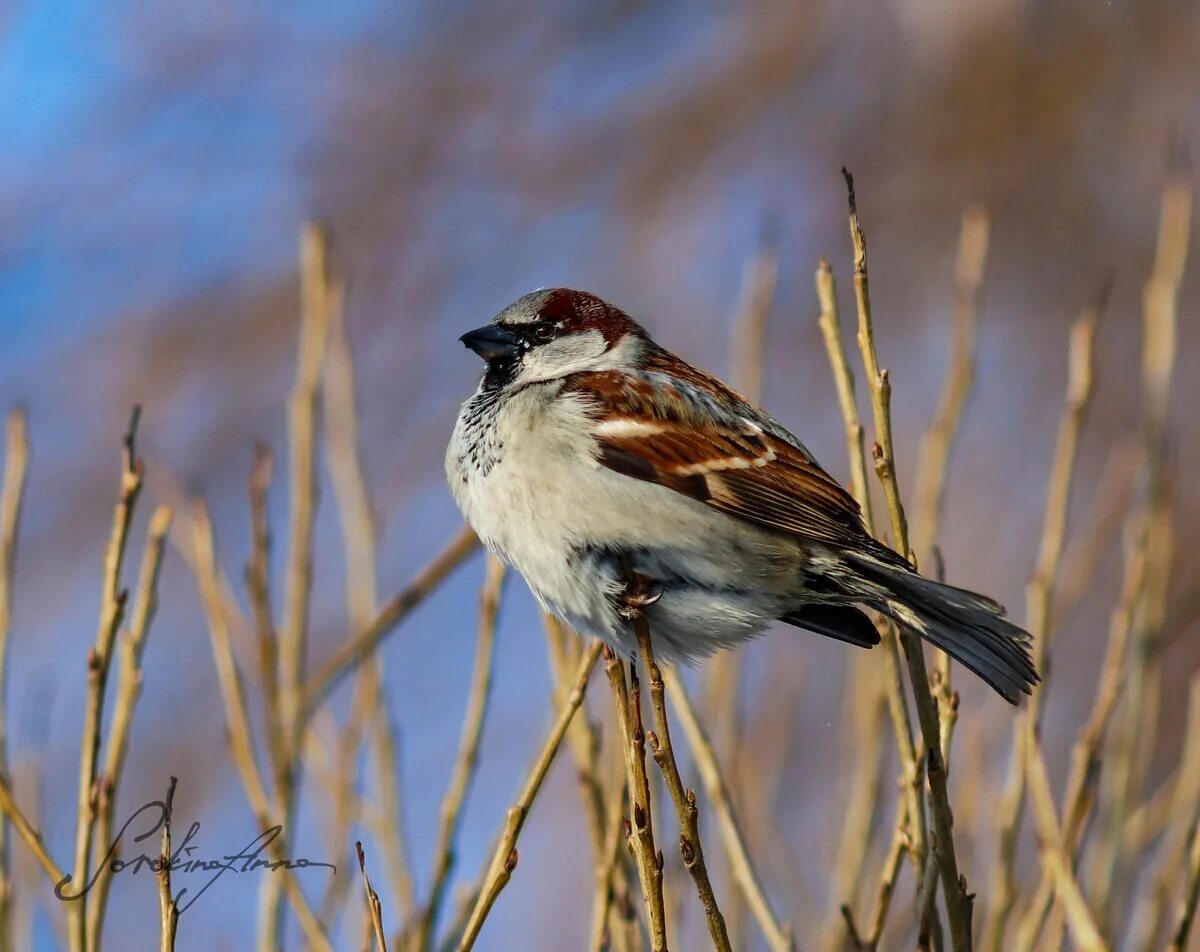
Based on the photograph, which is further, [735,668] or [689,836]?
[735,668]

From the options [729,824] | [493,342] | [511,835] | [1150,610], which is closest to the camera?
[511,835]

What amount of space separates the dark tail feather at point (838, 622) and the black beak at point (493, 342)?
0.67 m

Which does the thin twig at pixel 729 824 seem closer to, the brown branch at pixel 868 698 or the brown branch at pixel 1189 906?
the brown branch at pixel 868 698

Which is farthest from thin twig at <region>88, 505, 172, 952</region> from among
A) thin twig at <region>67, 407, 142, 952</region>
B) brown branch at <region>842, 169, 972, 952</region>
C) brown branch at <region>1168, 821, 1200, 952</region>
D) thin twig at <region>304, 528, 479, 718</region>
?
brown branch at <region>1168, 821, 1200, 952</region>

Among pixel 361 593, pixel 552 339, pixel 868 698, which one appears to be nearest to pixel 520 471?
pixel 361 593

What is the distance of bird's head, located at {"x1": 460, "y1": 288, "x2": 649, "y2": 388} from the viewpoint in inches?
93.1

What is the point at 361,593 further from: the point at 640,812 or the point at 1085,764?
the point at 1085,764

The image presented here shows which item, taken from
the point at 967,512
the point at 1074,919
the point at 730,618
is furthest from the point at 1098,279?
the point at 1074,919

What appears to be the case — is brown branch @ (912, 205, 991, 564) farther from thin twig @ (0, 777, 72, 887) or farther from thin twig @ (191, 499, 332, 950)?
thin twig @ (0, 777, 72, 887)

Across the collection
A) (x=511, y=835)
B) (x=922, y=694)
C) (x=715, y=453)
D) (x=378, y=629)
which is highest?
(x=715, y=453)

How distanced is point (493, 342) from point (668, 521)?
0.53 meters

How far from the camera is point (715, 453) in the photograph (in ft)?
6.98

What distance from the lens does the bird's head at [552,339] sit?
7.76 feet

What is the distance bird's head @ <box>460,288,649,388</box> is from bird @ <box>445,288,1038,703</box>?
160 mm
